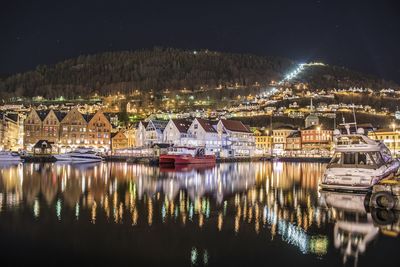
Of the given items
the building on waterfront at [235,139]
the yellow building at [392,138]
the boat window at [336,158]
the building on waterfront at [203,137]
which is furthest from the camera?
the yellow building at [392,138]

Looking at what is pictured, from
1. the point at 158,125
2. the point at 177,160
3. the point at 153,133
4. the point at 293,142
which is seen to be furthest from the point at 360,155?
the point at 293,142

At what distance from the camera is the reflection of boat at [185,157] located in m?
60.5

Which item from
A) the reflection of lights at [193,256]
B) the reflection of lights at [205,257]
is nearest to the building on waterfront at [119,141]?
the reflection of lights at [193,256]

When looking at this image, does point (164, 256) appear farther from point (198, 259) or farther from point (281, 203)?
point (281, 203)

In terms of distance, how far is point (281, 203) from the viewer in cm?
2227

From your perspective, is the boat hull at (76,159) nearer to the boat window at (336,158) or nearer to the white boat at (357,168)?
the boat window at (336,158)

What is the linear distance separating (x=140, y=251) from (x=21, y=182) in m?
22.5

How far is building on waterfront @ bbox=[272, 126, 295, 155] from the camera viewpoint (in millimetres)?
114075

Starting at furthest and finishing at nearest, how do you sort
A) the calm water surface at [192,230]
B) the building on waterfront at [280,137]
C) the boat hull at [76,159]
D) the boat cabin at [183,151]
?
the building on waterfront at [280,137], the boat hull at [76,159], the boat cabin at [183,151], the calm water surface at [192,230]

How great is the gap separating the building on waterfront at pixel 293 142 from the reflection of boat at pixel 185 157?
162ft

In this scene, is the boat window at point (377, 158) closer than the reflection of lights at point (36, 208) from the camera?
No

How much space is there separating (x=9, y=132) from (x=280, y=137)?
6937 cm

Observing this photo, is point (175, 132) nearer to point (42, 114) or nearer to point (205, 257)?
point (42, 114)

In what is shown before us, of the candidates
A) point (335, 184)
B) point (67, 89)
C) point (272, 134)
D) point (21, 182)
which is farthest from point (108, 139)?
point (67, 89)
